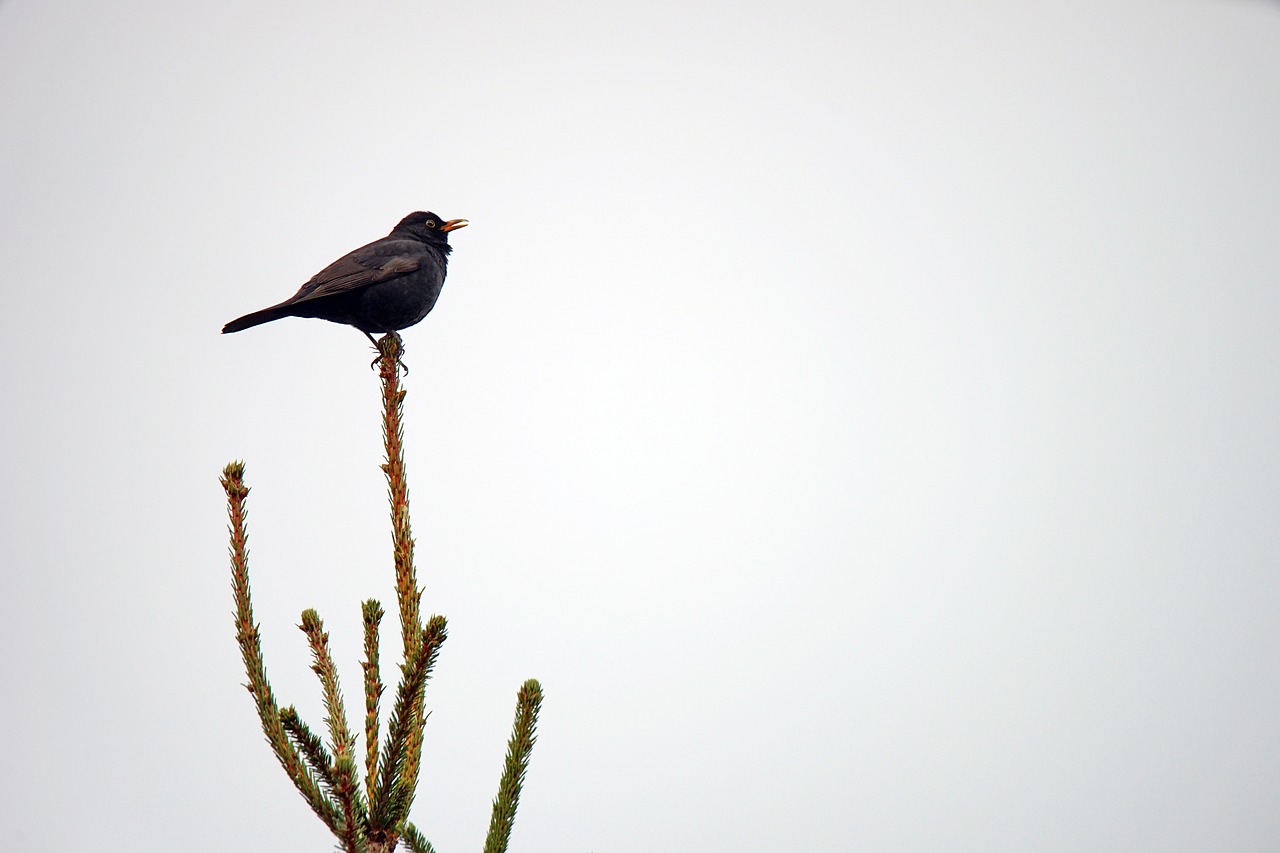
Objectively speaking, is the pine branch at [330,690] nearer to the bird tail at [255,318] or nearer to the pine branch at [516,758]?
the pine branch at [516,758]

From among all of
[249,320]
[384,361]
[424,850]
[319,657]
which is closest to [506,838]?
[424,850]

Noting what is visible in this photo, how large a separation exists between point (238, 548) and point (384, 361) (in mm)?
1420

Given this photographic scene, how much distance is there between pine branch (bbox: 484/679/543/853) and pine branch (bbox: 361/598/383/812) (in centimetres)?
34

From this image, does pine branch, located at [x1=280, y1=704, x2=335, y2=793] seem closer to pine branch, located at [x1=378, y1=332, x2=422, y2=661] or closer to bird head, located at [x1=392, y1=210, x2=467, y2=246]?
pine branch, located at [x1=378, y1=332, x2=422, y2=661]

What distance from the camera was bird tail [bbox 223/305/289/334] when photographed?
5.66 metres

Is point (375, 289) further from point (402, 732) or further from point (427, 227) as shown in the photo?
point (402, 732)

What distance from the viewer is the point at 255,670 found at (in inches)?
90.4

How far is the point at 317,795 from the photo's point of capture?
2.18 metres

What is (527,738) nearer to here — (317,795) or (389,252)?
(317,795)

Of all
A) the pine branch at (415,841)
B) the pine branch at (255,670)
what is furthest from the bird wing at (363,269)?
the pine branch at (415,841)

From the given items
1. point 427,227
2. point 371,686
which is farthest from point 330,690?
point 427,227

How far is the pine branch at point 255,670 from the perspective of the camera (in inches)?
85.4

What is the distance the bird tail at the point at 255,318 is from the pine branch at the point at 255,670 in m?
3.36

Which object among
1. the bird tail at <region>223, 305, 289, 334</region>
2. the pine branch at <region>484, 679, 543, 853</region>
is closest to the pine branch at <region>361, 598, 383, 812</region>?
the pine branch at <region>484, 679, 543, 853</region>
